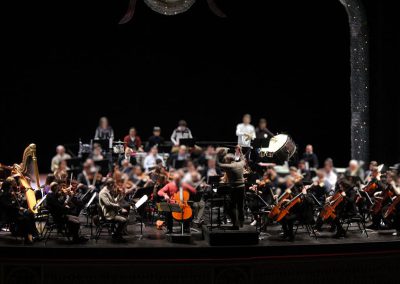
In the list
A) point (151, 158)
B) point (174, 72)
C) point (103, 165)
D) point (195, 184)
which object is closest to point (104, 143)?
point (151, 158)

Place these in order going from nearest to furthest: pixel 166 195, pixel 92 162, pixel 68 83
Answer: pixel 166 195 → pixel 92 162 → pixel 68 83

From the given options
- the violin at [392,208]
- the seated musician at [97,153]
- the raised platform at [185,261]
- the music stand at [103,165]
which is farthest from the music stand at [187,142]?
the violin at [392,208]

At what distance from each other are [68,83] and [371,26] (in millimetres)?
8809

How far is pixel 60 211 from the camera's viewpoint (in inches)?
411

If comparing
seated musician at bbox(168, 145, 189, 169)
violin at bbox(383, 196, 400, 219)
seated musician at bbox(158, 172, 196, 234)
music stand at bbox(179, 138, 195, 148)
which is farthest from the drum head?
violin at bbox(383, 196, 400, 219)

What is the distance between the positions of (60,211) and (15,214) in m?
0.83

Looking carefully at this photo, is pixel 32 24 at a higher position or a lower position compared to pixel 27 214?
higher

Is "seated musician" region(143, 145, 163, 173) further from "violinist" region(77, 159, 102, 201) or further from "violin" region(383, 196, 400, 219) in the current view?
"violin" region(383, 196, 400, 219)

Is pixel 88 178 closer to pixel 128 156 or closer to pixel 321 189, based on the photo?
pixel 128 156

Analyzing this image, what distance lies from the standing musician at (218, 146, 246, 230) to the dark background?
733 centimetres

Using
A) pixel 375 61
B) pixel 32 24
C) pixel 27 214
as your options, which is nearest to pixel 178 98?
pixel 32 24

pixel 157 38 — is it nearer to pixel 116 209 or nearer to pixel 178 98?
pixel 178 98

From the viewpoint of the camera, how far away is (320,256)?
10625 millimetres

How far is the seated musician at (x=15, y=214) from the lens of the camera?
10.5 m
